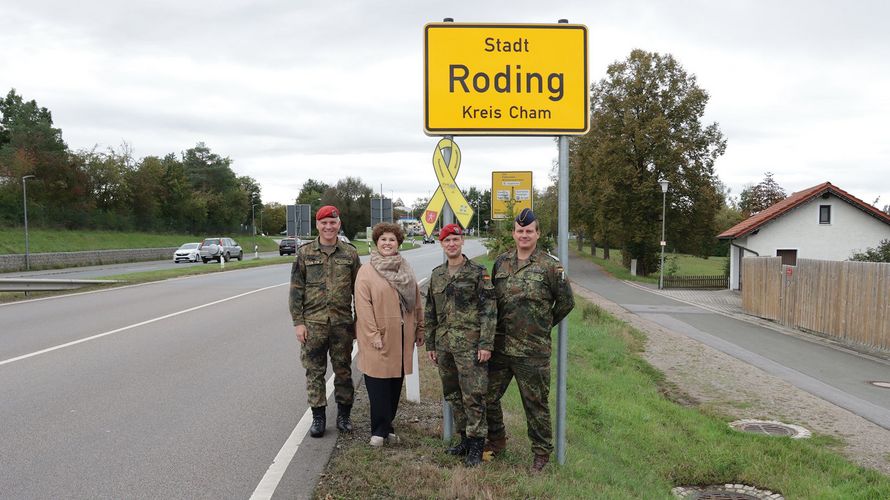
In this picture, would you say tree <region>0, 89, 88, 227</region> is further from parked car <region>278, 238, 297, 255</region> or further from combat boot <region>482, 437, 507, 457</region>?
combat boot <region>482, 437, 507, 457</region>

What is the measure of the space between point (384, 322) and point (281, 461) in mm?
1252

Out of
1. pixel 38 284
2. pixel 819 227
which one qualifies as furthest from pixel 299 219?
pixel 819 227

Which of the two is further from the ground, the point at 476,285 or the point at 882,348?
the point at 476,285

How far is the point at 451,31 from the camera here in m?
4.95

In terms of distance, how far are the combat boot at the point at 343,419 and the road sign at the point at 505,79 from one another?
7.98 feet

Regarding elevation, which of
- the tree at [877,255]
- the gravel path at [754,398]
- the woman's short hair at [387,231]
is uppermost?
the woman's short hair at [387,231]

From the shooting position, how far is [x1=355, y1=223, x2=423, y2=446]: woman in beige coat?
488 cm

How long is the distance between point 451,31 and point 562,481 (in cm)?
339

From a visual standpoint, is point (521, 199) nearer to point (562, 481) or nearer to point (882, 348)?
point (882, 348)

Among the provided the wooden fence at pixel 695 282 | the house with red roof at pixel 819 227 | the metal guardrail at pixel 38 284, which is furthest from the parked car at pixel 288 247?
the house with red roof at pixel 819 227

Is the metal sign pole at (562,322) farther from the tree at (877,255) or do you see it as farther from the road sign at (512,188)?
the tree at (877,255)

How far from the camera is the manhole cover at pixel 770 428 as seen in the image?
7354 millimetres

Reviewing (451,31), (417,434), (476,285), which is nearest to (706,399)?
(417,434)

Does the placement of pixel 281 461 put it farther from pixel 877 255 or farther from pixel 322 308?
pixel 877 255
